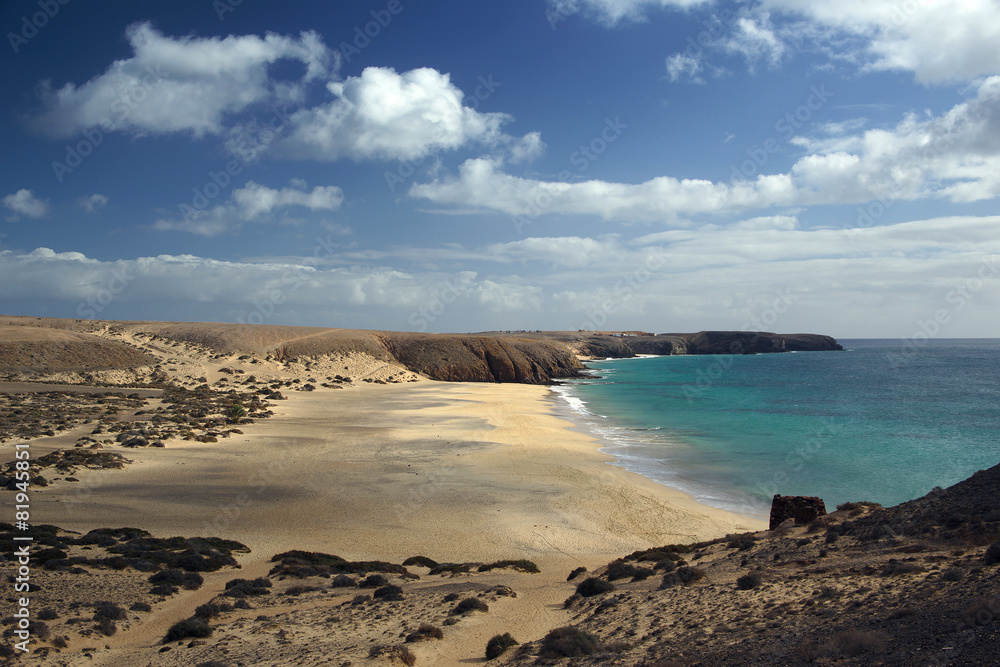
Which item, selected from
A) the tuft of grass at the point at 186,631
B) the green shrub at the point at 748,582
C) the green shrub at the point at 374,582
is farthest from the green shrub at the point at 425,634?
the green shrub at the point at 748,582

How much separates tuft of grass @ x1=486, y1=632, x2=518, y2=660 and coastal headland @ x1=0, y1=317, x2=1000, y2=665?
0.65 feet

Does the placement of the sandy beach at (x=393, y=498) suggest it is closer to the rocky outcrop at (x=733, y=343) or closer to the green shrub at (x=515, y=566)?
the green shrub at (x=515, y=566)

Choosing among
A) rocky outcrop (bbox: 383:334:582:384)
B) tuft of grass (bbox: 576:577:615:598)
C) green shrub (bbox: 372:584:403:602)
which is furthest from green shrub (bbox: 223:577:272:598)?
rocky outcrop (bbox: 383:334:582:384)

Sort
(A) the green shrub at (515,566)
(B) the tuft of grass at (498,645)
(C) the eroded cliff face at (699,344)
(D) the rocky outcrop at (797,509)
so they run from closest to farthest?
(B) the tuft of grass at (498,645) < (A) the green shrub at (515,566) < (D) the rocky outcrop at (797,509) < (C) the eroded cliff face at (699,344)

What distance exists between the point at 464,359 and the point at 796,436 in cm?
4169

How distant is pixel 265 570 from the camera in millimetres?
12492

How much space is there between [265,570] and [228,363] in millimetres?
50435

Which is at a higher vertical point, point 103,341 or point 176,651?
point 103,341

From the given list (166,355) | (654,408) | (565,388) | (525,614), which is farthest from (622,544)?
(166,355)

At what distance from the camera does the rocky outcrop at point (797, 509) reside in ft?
45.0

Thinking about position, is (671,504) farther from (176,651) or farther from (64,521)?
(64,521)

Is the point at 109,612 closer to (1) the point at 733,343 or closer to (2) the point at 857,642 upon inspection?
(2) the point at 857,642

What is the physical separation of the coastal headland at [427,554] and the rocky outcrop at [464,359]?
108 feet

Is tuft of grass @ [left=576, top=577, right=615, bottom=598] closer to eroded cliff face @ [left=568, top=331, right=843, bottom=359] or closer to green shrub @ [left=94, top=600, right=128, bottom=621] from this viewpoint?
green shrub @ [left=94, top=600, right=128, bottom=621]
